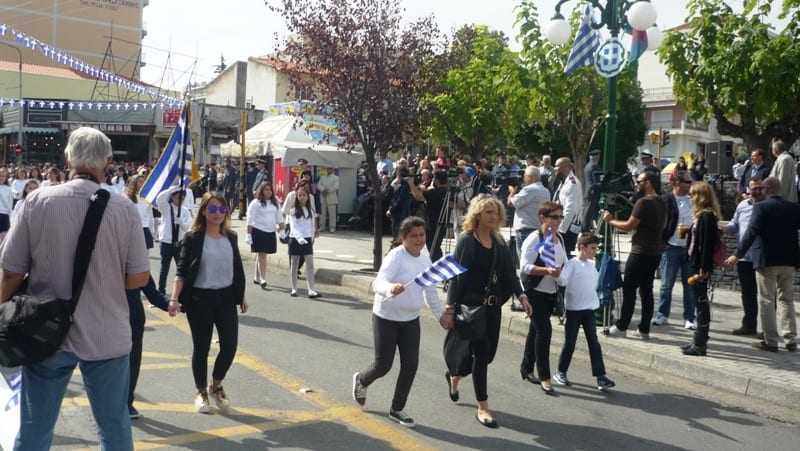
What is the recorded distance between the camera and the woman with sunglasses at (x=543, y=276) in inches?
276

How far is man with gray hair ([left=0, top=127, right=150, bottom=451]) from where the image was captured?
378 cm

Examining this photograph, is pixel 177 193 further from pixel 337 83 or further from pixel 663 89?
pixel 663 89

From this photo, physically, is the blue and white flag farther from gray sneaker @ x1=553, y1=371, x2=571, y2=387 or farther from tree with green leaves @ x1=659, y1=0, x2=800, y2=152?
tree with green leaves @ x1=659, y1=0, x2=800, y2=152

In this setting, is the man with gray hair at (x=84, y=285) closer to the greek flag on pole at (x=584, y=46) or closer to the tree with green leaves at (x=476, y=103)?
the greek flag on pole at (x=584, y=46)

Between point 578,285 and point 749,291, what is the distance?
297 cm

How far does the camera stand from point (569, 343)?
23.6 feet

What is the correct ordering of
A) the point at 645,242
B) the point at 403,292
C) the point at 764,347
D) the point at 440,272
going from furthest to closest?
the point at 645,242 → the point at 764,347 → the point at 403,292 → the point at 440,272

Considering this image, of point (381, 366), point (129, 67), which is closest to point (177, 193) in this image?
point (381, 366)

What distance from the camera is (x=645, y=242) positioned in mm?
8648

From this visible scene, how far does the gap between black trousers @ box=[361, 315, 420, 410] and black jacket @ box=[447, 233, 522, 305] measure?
1.28 ft

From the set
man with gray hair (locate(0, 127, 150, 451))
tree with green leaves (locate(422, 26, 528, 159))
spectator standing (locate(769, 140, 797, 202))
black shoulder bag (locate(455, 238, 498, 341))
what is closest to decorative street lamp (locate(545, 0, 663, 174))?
spectator standing (locate(769, 140, 797, 202))

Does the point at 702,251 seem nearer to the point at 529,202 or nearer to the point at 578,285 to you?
the point at 578,285

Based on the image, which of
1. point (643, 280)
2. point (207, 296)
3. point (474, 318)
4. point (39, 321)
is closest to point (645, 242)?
point (643, 280)

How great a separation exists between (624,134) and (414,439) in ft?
128
